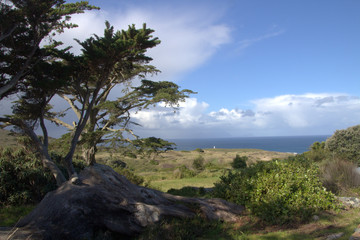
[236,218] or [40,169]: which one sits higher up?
[40,169]

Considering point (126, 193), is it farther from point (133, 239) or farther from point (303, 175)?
point (303, 175)

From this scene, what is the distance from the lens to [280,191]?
25.4 ft

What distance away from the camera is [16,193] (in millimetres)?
9594

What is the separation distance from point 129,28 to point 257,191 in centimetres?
926

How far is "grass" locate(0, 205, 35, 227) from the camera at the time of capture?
780 cm

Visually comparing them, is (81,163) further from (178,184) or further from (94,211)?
(94,211)

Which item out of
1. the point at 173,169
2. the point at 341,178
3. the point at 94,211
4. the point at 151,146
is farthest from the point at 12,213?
the point at 173,169

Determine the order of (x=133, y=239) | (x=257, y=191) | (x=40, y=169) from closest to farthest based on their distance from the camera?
(x=133, y=239), (x=257, y=191), (x=40, y=169)

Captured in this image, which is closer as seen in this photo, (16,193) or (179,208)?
(179,208)

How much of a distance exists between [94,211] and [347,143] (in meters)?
22.8

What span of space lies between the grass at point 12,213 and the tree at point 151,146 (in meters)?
7.39

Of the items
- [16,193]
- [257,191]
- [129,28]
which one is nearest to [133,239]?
[257,191]

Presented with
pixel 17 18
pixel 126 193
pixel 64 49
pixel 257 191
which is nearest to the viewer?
pixel 126 193

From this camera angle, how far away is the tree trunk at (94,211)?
562cm
